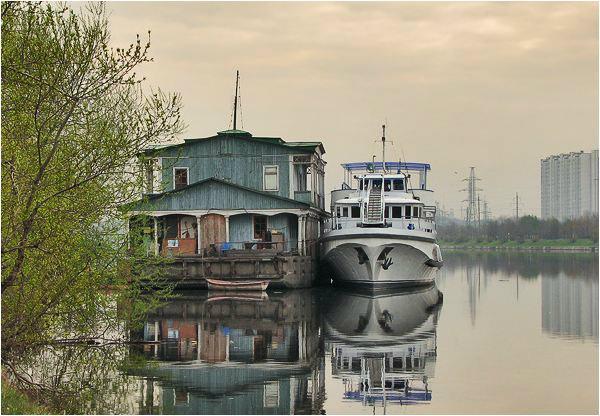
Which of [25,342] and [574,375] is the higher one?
[25,342]

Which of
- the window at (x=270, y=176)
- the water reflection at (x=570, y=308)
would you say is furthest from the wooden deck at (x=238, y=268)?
the water reflection at (x=570, y=308)

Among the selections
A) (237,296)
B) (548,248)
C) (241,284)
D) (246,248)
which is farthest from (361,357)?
(548,248)

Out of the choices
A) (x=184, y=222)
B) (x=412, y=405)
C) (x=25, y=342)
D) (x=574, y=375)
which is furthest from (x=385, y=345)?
(x=184, y=222)

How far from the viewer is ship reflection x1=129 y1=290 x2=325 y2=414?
19.2m

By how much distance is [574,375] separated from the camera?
23.2 metres

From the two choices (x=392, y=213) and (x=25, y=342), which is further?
(x=392, y=213)

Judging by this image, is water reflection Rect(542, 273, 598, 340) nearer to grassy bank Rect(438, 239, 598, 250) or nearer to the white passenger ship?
the white passenger ship

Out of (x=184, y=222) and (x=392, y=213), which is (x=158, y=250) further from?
(x=392, y=213)

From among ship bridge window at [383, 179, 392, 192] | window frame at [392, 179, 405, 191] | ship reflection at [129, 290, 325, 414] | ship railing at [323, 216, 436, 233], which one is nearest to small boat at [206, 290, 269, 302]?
ship reflection at [129, 290, 325, 414]

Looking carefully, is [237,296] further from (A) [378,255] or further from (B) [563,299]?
(B) [563,299]

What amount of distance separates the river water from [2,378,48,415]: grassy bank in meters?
1.66

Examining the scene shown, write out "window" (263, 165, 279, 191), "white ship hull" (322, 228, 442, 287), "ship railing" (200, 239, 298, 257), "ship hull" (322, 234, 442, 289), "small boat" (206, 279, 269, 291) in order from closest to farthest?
1. "small boat" (206, 279, 269, 291)
2. "white ship hull" (322, 228, 442, 287)
3. "ship hull" (322, 234, 442, 289)
4. "ship railing" (200, 239, 298, 257)
5. "window" (263, 165, 279, 191)

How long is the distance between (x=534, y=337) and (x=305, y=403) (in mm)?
14939

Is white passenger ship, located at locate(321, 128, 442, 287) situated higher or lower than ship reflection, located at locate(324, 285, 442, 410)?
higher
